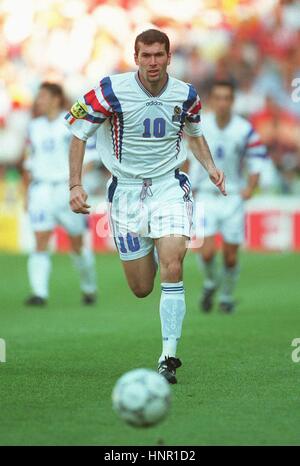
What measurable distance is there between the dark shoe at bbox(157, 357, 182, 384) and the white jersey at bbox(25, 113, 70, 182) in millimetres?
6292

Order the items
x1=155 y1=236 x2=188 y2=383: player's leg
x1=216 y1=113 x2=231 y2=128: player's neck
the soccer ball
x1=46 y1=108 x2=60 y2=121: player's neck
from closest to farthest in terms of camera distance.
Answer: the soccer ball
x1=155 y1=236 x2=188 y2=383: player's leg
x1=216 y1=113 x2=231 y2=128: player's neck
x1=46 y1=108 x2=60 y2=121: player's neck

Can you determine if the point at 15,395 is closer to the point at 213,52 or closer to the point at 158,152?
the point at 158,152

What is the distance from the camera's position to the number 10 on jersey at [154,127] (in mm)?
7387

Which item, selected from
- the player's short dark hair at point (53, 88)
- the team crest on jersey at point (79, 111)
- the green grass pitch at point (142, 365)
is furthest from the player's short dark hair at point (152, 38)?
the player's short dark hair at point (53, 88)

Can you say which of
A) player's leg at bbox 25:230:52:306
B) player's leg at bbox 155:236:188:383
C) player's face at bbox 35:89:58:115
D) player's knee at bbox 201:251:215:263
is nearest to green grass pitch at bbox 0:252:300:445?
player's leg at bbox 25:230:52:306

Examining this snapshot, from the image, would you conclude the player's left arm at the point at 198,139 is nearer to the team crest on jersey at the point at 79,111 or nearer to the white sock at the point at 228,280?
the team crest on jersey at the point at 79,111

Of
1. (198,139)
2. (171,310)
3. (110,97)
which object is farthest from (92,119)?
(171,310)

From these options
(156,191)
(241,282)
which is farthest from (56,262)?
(156,191)

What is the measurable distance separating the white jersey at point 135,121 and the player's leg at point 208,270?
4.66 metres

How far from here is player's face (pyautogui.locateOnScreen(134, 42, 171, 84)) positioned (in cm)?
715

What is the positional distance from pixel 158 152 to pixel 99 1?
18.7m

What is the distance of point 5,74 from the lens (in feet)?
82.0

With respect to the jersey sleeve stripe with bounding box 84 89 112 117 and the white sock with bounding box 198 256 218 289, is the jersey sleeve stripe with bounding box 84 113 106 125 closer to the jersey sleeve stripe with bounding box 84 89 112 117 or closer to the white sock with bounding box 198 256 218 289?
the jersey sleeve stripe with bounding box 84 89 112 117

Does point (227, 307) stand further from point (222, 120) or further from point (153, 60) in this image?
point (153, 60)
